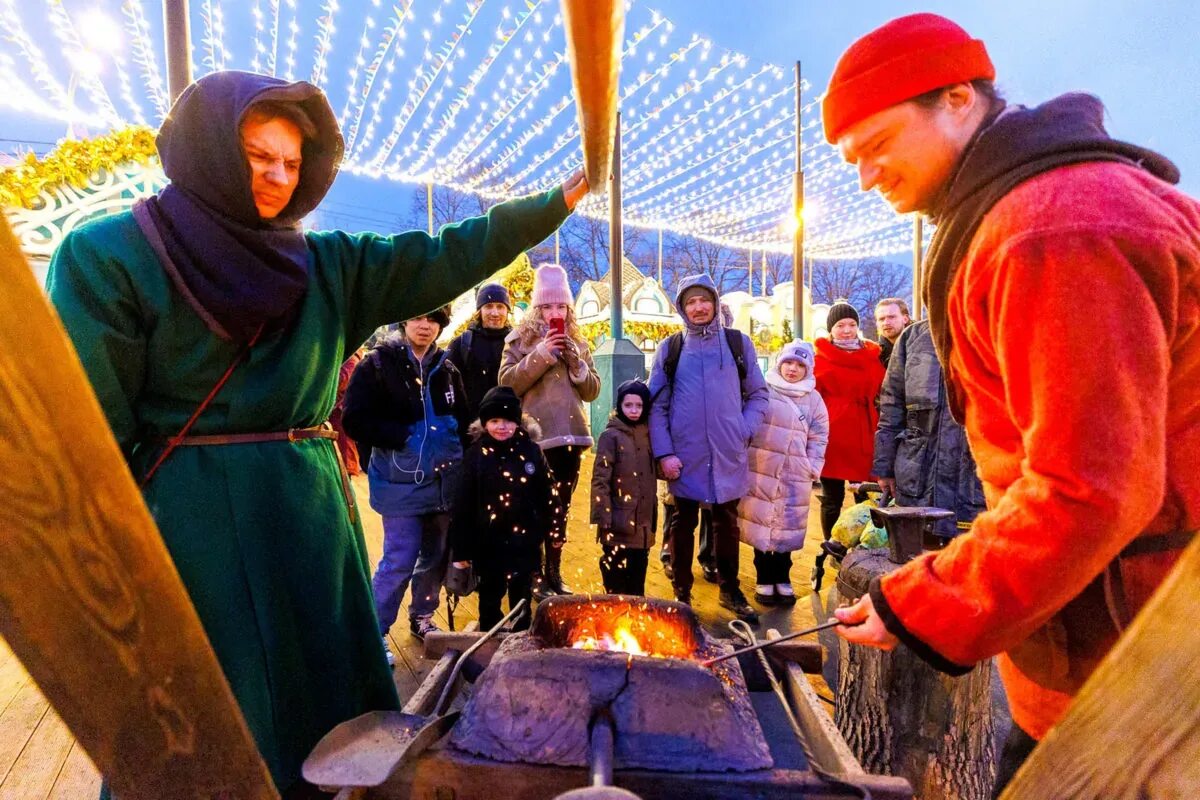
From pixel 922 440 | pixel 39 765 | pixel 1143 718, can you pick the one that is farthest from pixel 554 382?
pixel 1143 718

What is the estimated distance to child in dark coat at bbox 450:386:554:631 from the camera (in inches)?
133

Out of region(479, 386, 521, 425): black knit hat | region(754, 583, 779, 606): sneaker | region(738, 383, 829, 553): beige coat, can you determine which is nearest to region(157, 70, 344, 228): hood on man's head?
region(479, 386, 521, 425): black knit hat

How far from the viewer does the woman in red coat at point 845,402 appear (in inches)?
190

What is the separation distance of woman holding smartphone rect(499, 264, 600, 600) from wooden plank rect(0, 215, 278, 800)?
3.10 m

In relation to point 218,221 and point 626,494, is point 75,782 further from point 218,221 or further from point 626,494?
point 626,494

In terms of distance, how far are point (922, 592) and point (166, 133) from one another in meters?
2.00

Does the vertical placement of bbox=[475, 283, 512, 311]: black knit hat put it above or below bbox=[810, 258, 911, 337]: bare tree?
below

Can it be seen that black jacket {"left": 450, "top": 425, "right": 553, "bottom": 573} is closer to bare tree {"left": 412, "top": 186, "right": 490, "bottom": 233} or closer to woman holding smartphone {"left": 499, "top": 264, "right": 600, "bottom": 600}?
woman holding smartphone {"left": 499, "top": 264, "right": 600, "bottom": 600}

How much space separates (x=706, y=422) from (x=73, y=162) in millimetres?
5566

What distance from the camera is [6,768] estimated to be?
2447 millimetres

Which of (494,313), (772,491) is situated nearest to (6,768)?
(494,313)

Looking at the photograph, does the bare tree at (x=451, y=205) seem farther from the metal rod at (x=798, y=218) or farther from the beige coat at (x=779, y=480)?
the beige coat at (x=779, y=480)

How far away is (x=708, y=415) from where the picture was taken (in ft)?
12.8

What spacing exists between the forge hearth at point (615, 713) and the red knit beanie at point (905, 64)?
1.31m
